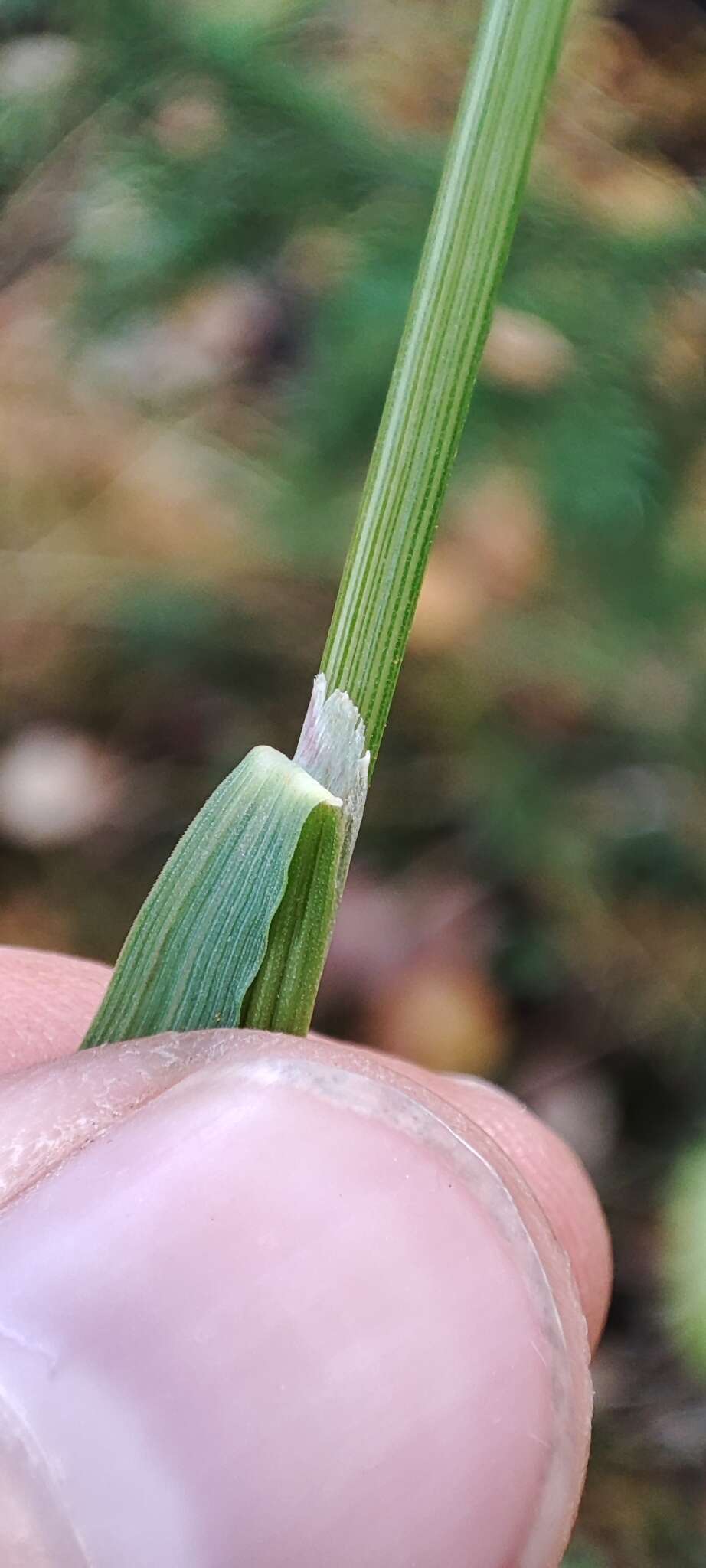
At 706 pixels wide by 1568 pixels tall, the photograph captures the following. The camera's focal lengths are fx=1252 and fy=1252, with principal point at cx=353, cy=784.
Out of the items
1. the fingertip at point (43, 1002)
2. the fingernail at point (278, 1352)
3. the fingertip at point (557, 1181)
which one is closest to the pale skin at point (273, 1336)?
the fingernail at point (278, 1352)

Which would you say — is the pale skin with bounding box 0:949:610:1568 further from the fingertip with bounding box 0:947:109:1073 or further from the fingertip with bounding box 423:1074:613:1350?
the fingertip with bounding box 423:1074:613:1350

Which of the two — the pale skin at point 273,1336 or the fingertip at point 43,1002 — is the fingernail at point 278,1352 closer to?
the pale skin at point 273,1336

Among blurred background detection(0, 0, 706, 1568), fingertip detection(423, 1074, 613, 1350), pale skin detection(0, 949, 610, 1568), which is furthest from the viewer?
blurred background detection(0, 0, 706, 1568)

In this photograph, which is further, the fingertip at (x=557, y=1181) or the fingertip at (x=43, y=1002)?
the fingertip at (x=557, y=1181)

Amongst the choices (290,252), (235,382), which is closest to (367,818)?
(235,382)

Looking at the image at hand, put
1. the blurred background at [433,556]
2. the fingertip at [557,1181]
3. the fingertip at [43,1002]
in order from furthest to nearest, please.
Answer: the blurred background at [433,556]
the fingertip at [557,1181]
the fingertip at [43,1002]

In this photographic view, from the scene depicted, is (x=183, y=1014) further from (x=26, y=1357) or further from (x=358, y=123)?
(x=358, y=123)

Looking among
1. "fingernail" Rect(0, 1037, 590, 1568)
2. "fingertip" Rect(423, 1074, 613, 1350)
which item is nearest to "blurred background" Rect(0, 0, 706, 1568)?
"fingertip" Rect(423, 1074, 613, 1350)
